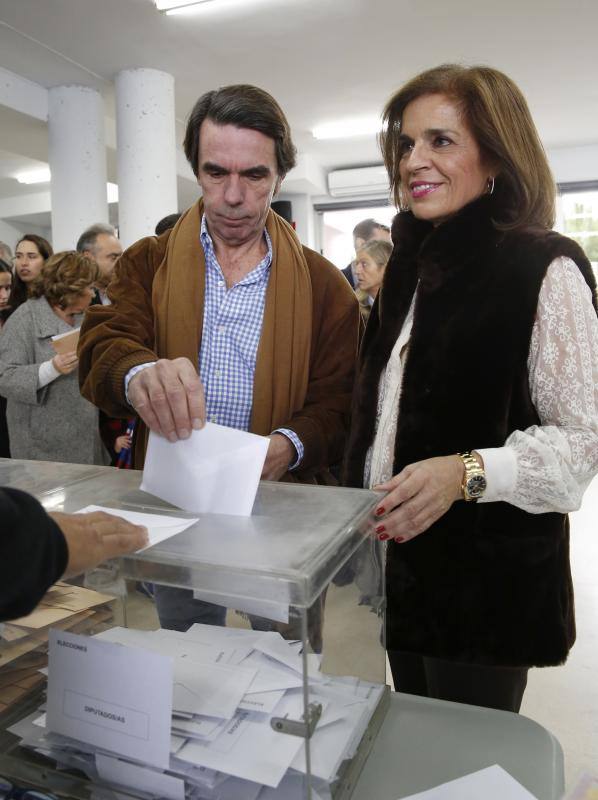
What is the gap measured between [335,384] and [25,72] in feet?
14.3

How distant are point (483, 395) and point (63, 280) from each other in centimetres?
196

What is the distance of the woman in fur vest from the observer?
99 centimetres

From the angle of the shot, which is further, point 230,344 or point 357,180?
point 357,180

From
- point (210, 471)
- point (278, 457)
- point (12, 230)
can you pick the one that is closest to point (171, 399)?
point (210, 471)

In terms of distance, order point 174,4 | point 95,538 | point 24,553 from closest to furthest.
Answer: point 24,553
point 95,538
point 174,4

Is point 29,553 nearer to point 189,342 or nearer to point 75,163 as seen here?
point 189,342

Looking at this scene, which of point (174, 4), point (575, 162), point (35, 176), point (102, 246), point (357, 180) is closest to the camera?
point (102, 246)

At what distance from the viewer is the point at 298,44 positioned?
439 centimetres

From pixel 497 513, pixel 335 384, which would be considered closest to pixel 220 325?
pixel 335 384

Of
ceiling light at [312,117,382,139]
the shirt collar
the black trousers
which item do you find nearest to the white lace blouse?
the black trousers

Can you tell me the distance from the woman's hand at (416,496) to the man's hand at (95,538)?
0.35 metres

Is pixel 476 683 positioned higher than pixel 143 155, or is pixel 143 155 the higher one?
pixel 143 155

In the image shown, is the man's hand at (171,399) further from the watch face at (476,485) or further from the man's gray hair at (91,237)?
the man's gray hair at (91,237)

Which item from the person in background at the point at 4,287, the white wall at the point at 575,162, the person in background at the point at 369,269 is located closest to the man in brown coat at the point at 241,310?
the person in background at the point at 4,287
